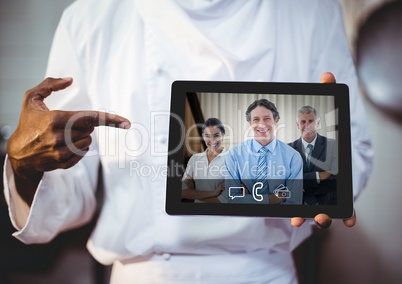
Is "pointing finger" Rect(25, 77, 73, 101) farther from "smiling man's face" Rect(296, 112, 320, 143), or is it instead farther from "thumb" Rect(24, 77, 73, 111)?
"smiling man's face" Rect(296, 112, 320, 143)

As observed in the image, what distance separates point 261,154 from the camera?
3.11ft

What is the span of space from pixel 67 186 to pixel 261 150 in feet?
1.48

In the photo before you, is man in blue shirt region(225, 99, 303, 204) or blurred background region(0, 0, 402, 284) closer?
man in blue shirt region(225, 99, 303, 204)

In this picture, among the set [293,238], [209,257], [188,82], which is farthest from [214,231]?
[188,82]

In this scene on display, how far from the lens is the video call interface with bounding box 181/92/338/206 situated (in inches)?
37.1

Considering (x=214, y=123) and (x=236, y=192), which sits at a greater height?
(x=214, y=123)

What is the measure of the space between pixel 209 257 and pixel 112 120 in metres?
0.37

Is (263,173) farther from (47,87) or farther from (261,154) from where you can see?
(47,87)

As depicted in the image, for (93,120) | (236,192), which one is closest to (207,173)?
(236,192)

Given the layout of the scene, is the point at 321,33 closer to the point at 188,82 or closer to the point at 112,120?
the point at 188,82

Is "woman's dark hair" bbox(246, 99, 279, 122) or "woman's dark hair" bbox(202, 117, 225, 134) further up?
"woman's dark hair" bbox(246, 99, 279, 122)

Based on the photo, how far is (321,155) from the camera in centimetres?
95

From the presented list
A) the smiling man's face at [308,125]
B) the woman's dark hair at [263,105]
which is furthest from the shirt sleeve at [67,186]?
the smiling man's face at [308,125]

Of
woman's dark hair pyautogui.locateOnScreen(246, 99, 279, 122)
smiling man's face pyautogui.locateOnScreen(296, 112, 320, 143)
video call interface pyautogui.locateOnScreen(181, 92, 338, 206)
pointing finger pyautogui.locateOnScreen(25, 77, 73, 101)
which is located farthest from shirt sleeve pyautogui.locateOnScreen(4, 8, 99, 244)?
smiling man's face pyautogui.locateOnScreen(296, 112, 320, 143)
